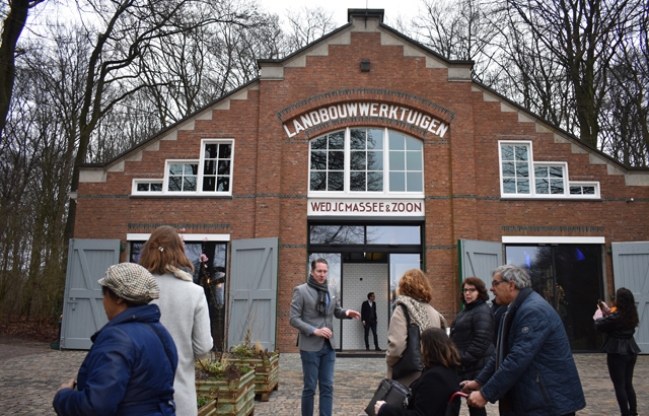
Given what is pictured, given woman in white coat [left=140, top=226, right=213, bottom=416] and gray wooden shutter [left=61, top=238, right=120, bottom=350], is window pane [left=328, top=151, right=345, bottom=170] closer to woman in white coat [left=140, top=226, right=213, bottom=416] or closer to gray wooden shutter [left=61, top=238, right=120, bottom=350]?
gray wooden shutter [left=61, top=238, right=120, bottom=350]

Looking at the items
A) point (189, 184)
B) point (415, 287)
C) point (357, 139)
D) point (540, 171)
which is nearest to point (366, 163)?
point (357, 139)

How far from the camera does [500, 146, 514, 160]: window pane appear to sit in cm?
1376

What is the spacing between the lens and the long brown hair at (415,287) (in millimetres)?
4578

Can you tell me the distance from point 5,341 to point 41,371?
22.2 feet

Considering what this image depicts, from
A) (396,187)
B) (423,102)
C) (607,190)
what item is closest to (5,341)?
(396,187)

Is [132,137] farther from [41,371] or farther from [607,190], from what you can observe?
[607,190]

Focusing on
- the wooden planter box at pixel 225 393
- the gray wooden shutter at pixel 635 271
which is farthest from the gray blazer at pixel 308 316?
the gray wooden shutter at pixel 635 271

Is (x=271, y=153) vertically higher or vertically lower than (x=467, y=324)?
higher

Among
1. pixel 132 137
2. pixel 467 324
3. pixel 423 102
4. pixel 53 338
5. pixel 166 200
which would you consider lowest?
pixel 53 338

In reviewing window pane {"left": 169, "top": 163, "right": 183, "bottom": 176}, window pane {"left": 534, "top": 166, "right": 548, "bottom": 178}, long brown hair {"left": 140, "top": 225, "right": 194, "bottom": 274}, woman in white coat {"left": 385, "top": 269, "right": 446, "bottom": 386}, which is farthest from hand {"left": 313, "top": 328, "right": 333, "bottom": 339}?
window pane {"left": 534, "top": 166, "right": 548, "bottom": 178}

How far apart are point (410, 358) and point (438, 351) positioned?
83 cm

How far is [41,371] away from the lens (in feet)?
32.1

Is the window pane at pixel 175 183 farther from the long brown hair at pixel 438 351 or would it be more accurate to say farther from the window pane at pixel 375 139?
the long brown hair at pixel 438 351

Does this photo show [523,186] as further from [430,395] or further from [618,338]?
[430,395]
